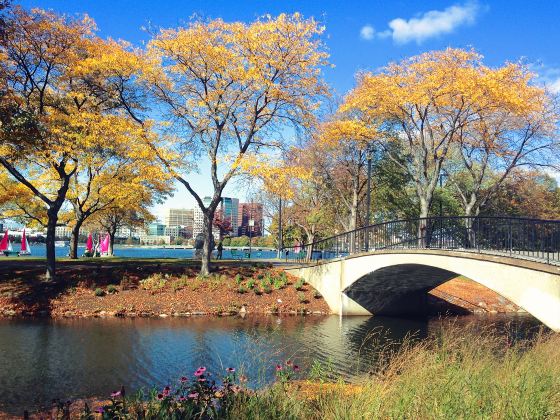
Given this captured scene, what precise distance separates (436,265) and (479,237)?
2.45 meters

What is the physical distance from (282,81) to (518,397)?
749 inches

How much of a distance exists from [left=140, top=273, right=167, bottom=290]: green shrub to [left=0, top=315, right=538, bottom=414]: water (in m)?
3.39

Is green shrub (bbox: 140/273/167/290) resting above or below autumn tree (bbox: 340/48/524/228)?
below

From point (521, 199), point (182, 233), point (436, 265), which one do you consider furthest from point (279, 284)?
point (182, 233)

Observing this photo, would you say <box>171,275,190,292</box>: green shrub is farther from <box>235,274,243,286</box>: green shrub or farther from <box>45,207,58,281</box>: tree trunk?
<box>45,207,58,281</box>: tree trunk

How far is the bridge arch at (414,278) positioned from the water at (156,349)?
5.24ft

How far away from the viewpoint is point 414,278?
2144 cm

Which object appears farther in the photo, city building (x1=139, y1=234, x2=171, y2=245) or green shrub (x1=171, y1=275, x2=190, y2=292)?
city building (x1=139, y1=234, x2=171, y2=245)

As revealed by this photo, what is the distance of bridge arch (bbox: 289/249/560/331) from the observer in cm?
1141

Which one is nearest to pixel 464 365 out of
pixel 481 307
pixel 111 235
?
pixel 481 307

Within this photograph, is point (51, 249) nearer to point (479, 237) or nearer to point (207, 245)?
point (207, 245)

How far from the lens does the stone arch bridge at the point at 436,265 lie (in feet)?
38.5

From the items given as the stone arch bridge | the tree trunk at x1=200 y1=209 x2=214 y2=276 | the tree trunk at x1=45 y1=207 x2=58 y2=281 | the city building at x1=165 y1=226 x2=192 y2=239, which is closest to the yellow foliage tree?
the stone arch bridge

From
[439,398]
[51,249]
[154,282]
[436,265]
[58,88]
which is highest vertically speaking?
[58,88]
